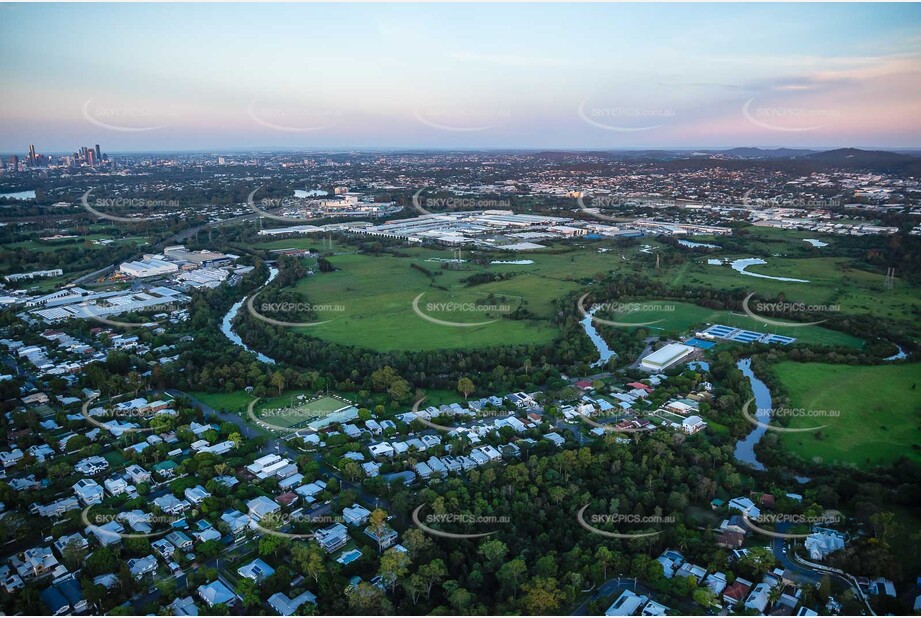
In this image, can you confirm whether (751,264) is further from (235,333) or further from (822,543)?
(235,333)

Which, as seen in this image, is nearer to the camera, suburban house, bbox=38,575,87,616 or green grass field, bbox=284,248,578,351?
suburban house, bbox=38,575,87,616

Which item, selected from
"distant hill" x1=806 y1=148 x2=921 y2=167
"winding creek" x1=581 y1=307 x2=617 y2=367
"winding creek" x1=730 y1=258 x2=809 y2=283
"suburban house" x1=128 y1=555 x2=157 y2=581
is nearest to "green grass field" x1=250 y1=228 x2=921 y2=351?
"winding creek" x1=730 y1=258 x2=809 y2=283

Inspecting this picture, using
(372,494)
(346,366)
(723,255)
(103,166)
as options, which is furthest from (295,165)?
(372,494)

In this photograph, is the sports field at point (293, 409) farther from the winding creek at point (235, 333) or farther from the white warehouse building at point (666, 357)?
the white warehouse building at point (666, 357)

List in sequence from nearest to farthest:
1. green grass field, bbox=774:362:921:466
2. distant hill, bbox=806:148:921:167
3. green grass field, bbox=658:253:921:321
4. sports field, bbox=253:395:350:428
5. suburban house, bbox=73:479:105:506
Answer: suburban house, bbox=73:479:105:506
green grass field, bbox=774:362:921:466
sports field, bbox=253:395:350:428
green grass field, bbox=658:253:921:321
distant hill, bbox=806:148:921:167

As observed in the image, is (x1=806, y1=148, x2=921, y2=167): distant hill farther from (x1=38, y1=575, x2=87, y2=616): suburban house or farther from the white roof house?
(x1=38, y1=575, x2=87, y2=616): suburban house

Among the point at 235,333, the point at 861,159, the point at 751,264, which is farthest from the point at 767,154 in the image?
the point at 235,333
